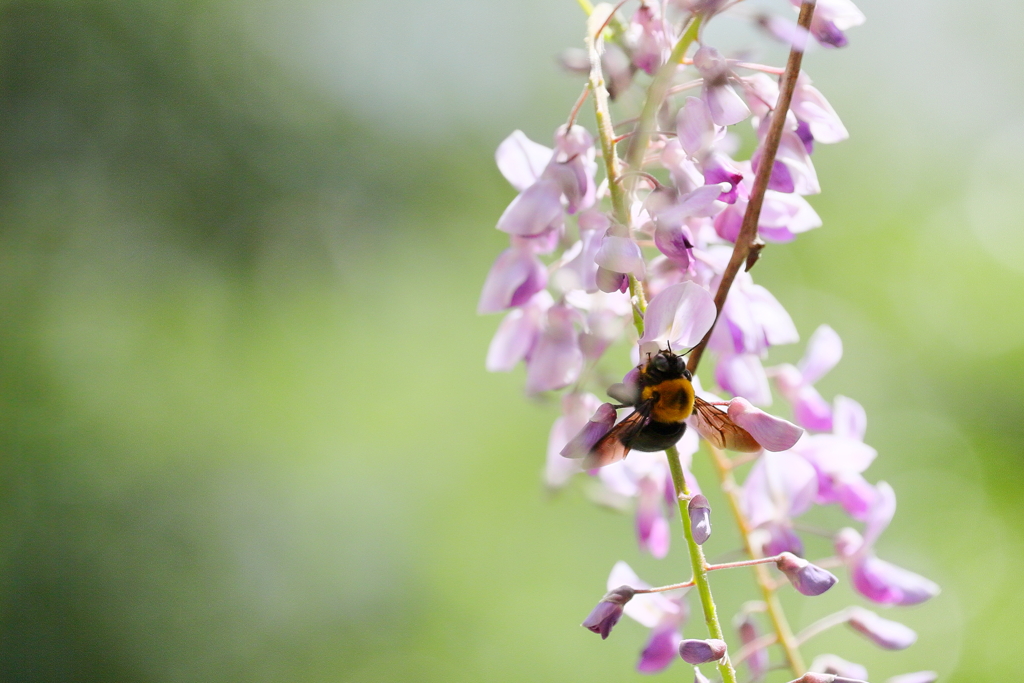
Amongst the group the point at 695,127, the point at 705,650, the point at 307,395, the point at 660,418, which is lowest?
the point at 705,650

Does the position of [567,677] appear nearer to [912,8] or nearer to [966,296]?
[966,296]

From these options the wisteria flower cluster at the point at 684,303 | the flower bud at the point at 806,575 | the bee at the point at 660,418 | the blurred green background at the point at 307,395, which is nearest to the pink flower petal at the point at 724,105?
the wisteria flower cluster at the point at 684,303

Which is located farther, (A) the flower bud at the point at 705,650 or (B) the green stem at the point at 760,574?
(B) the green stem at the point at 760,574

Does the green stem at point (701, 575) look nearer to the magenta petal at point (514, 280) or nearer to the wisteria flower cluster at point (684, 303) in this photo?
the wisteria flower cluster at point (684, 303)

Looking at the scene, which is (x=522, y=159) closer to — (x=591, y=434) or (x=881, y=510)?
(x=591, y=434)

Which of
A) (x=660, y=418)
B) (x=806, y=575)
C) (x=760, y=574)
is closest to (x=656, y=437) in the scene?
(x=660, y=418)

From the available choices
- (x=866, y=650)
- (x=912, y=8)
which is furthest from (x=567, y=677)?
(x=912, y=8)

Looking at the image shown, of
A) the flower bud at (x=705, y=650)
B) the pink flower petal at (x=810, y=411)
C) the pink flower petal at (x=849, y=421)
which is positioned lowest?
the flower bud at (x=705, y=650)

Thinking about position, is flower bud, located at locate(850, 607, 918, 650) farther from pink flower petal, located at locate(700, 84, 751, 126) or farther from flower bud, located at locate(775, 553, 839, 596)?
pink flower petal, located at locate(700, 84, 751, 126)
